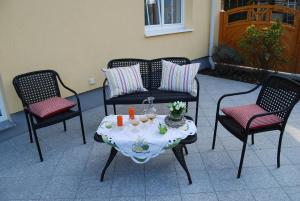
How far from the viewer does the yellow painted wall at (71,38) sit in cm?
311

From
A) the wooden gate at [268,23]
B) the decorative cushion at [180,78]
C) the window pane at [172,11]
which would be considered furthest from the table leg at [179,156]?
the wooden gate at [268,23]

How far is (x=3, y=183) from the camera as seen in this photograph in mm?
2535

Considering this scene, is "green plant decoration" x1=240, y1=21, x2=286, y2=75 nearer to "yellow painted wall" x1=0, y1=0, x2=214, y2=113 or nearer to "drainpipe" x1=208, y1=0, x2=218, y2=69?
"drainpipe" x1=208, y1=0, x2=218, y2=69

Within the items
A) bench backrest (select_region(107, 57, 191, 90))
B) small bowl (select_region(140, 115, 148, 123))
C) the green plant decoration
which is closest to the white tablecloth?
small bowl (select_region(140, 115, 148, 123))

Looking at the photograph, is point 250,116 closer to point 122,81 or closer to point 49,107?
point 122,81

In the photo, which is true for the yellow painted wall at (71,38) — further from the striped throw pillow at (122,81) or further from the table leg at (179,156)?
the table leg at (179,156)

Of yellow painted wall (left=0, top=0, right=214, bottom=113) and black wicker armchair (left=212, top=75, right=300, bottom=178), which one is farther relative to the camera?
yellow painted wall (left=0, top=0, right=214, bottom=113)

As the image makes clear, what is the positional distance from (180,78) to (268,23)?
2.88 metres

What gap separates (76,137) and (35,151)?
50cm

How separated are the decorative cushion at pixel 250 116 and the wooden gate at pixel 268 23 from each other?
292 cm

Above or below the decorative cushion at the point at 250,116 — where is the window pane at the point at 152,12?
above

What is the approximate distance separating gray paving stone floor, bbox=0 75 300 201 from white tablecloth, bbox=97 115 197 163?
0.35 metres

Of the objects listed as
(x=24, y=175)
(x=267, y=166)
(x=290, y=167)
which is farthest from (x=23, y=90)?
(x=290, y=167)

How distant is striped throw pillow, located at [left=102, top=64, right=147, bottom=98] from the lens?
3.33 metres
